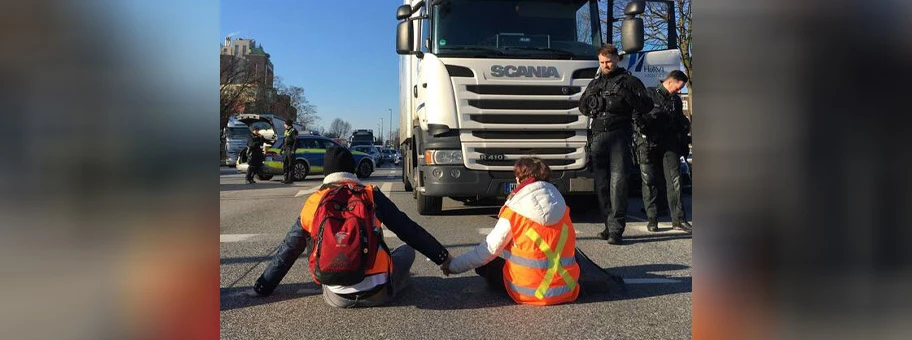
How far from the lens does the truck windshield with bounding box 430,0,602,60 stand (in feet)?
22.4

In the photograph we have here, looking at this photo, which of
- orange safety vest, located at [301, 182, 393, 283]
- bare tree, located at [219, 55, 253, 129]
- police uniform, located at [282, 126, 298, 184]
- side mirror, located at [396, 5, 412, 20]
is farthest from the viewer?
police uniform, located at [282, 126, 298, 184]

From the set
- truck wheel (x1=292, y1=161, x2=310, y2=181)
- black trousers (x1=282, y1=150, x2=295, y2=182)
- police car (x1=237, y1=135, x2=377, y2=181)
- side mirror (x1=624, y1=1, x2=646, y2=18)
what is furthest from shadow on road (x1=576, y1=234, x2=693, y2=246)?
truck wheel (x1=292, y1=161, x2=310, y2=181)

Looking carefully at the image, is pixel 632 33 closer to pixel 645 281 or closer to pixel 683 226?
pixel 683 226

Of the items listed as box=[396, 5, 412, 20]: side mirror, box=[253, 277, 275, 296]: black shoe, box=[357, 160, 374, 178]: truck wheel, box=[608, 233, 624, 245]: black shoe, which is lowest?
box=[253, 277, 275, 296]: black shoe

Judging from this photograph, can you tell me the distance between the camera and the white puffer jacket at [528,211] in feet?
11.5

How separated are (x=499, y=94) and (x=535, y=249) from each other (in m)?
3.39

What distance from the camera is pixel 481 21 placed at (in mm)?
7043

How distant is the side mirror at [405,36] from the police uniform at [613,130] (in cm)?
254

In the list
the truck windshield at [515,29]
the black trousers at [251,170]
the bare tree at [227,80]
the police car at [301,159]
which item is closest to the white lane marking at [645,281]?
the bare tree at [227,80]
